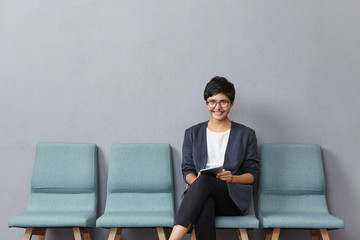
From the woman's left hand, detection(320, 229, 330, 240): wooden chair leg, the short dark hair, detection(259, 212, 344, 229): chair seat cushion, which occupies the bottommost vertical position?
detection(320, 229, 330, 240): wooden chair leg

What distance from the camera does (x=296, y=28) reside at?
10.4 ft

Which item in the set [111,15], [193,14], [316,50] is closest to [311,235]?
[316,50]

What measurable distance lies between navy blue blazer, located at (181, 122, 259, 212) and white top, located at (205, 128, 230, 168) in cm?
3

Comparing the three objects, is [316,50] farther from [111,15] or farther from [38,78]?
[38,78]

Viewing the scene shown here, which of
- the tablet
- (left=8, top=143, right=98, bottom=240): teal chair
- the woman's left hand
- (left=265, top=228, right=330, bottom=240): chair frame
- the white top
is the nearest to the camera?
the tablet

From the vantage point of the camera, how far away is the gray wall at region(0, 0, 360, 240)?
3.15 metres

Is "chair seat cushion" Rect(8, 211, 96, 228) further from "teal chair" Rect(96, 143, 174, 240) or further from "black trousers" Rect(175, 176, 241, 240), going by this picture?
"black trousers" Rect(175, 176, 241, 240)

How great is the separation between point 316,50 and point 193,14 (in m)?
0.96

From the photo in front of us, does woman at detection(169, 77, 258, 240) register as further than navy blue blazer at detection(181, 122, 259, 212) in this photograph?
No

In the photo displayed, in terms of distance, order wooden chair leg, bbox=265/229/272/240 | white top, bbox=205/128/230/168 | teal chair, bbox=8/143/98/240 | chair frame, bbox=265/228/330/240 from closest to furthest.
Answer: chair frame, bbox=265/228/330/240 < white top, bbox=205/128/230/168 < wooden chair leg, bbox=265/229/272/240 < teal chair, bbox=8/143/98/240

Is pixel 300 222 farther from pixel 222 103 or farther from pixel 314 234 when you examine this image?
pixel 222 103

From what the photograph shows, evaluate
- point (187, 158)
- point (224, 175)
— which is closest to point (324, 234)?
point (224, 175)

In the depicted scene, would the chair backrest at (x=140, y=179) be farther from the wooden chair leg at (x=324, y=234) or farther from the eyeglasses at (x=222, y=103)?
the wooden chair leg at (x=324, y=234)

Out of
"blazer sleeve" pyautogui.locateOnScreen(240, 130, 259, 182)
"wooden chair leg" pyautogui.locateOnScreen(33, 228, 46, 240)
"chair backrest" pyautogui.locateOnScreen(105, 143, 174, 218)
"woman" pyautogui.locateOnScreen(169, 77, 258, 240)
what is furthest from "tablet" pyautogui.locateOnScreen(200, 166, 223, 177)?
"wooden chair leg" pyautogui.locateOnScreen(33, 228, 46, 240)
